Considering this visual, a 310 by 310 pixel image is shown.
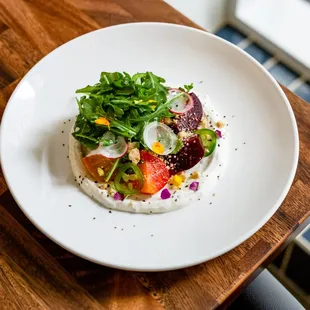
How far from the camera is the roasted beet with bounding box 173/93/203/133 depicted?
1.19 metres

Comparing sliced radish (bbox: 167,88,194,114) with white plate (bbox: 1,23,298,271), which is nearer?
white plate (bbox: 1,23,298,271)

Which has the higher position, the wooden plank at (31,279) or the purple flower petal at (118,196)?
the purple flower petal at (118,196)

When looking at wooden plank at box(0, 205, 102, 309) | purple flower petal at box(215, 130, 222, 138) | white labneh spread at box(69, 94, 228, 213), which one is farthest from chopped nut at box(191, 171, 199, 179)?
wooden plank at box(0, 205, 102, 309)

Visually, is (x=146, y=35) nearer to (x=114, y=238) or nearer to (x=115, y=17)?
(x=115, y=17)

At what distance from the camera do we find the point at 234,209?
1.11 metres

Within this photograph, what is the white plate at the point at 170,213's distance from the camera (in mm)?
1065

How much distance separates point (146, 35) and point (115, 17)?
0.18m

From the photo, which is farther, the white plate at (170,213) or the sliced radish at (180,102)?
the sliced radish at (180,102)

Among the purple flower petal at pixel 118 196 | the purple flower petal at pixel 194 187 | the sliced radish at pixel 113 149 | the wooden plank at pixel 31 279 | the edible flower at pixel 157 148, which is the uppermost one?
the edible flower at pixel 157 148

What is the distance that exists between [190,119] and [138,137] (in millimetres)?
126

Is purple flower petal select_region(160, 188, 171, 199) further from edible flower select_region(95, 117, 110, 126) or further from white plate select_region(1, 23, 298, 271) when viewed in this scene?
edible flower select_region(95, 117, 110, 126)

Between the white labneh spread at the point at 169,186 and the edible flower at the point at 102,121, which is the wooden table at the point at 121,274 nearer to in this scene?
the white labneh spread at the point at 169,186

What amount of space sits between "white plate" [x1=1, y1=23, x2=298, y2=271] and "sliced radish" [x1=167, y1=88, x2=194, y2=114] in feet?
0.30

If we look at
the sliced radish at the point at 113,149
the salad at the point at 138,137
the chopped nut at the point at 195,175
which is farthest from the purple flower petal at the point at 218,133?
the sliced radish at the point at 113,149
